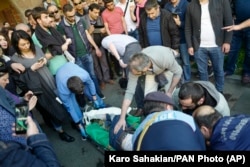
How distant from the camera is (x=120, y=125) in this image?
3.31 m

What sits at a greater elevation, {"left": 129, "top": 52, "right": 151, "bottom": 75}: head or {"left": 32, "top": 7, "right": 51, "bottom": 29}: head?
{"left": 32, "top": 7, "right": 51, "bottom": 29}: head

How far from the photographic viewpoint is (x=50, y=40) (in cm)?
394

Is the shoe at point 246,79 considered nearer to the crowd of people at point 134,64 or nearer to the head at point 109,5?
the crowd of people at point 134,64

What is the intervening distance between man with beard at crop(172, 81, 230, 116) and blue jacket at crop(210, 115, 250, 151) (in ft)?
1.59

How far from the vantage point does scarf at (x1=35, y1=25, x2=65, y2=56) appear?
12.9 feet

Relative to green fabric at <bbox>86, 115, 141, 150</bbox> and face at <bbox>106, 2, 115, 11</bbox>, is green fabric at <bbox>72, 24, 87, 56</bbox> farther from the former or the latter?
green fabric at <bbox>86, 115, 141, 150</bbox>

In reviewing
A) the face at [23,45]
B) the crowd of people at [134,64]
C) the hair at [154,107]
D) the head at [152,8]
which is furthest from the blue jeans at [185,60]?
the face at [23,45]

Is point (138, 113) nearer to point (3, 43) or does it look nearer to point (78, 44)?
point (78, 44)

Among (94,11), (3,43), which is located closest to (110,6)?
(94,11)

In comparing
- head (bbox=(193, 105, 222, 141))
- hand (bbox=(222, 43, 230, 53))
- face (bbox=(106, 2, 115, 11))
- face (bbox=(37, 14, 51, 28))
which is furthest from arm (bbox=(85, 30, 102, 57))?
head (bbox=(193, 105, 222, 141))

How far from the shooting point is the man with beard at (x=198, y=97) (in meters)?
2.80

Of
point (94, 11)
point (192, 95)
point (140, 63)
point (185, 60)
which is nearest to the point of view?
point (192, 95)

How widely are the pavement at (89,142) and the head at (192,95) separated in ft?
4.79

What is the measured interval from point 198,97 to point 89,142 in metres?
1.90
